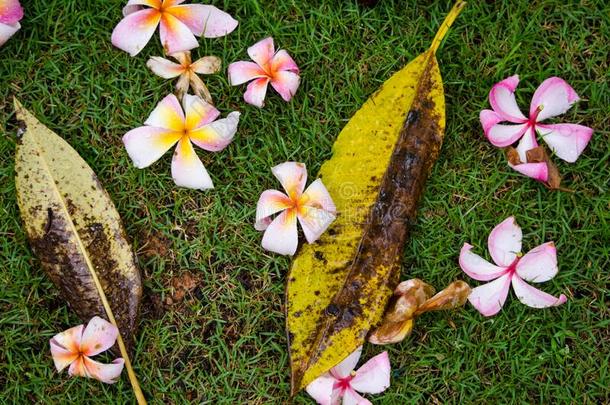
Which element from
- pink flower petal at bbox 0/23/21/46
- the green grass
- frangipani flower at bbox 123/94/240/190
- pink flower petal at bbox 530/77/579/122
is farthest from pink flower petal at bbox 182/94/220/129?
pink flower petal at bbox 530/77/579/122

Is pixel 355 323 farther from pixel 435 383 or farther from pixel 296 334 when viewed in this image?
pixel 435 383


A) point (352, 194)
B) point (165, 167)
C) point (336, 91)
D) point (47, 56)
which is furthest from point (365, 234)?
point (47, 56)

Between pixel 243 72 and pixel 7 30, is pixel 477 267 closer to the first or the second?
pixel 243 72

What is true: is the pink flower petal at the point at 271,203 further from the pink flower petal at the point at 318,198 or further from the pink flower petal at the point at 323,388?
the pink flower petal at the point at 323,388

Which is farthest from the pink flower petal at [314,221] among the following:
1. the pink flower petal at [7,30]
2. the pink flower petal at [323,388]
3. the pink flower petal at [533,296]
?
the pink flower petal at [7,30]

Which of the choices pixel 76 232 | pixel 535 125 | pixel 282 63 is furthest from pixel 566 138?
pixel 76 232

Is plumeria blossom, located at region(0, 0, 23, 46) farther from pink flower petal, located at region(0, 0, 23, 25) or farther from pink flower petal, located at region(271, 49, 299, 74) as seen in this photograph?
pink flower petal, located at region(271, 49, 299, 74)

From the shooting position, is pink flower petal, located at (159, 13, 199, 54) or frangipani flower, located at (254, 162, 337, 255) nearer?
frangipani flower, located at (254, 162, 337, 255)
